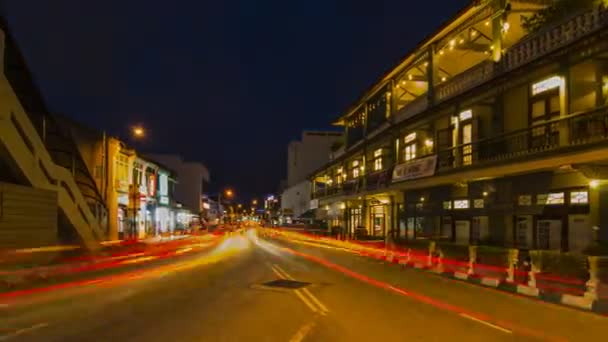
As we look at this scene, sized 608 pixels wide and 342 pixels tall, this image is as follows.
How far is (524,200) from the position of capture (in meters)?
21.2

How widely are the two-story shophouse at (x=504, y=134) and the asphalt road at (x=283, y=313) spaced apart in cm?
536

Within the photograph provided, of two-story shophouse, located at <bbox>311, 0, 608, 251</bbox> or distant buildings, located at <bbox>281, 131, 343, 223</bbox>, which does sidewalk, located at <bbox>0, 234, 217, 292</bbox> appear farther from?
distant buildings, located at <bbox>281, 131, 343, 223</bbox>

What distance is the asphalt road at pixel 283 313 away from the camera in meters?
8.75

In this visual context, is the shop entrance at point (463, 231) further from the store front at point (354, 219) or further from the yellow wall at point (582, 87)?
the store front at point (354, 219)

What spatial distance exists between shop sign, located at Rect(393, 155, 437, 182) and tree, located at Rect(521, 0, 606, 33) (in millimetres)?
7465

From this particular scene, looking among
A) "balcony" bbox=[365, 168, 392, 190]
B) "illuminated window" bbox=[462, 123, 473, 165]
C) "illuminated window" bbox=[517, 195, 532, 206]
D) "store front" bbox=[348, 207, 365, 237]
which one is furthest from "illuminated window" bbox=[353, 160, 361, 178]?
"illuminated window" bbox=[517, 195, 532, 206]

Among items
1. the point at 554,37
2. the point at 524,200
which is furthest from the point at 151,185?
the point at 554,37

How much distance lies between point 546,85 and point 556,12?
9.03 ft

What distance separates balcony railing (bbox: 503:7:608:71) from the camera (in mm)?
16594

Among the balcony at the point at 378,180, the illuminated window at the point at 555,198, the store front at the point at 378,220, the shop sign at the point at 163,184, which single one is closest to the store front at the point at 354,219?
the store front at the point at 378,220

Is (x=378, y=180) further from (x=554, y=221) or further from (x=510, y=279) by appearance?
(x=510, y=279)

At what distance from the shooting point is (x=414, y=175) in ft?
92.1

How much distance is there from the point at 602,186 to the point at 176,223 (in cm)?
6123

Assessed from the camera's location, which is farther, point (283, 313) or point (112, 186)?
point (112, 186)
